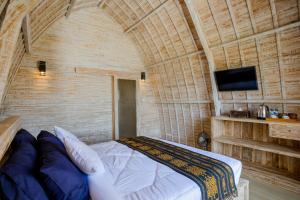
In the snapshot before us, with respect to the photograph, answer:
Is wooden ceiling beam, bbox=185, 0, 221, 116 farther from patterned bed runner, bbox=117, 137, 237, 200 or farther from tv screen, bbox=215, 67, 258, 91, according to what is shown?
patterned bed runner, bbox=117, 137, 237, 200

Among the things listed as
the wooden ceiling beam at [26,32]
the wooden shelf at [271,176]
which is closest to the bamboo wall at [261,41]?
the wooden shelf at [271,176]

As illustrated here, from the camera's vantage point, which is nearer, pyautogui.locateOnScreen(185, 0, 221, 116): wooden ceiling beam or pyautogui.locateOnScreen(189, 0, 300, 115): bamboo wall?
pyautogui.locateOnScreen(189, 0, 300, 115): bamboo wall

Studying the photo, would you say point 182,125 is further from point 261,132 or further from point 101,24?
point 101,24

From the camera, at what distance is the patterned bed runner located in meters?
1.75

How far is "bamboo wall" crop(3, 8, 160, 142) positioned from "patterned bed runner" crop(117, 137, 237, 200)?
2.57 meters

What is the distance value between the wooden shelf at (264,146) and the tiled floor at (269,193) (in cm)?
63

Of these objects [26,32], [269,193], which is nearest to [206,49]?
[269,193]

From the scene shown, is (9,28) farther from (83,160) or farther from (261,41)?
(261,41)

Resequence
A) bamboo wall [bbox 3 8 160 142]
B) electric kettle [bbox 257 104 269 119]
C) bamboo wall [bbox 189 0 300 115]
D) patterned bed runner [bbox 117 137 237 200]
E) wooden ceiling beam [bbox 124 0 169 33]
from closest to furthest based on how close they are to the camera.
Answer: patterned bed runner [bbox 117 137 237 200], bamboo wall [bbox 189 0 300 115], electric kettle [bbox 257 104 269 119], bamboo wall [bbox 3 8 160 142], wooden ceiling beam [bbox 124 0 169 33]

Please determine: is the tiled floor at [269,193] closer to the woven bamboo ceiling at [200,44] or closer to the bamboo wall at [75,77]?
the woven bamboo ceiling at [200,44]

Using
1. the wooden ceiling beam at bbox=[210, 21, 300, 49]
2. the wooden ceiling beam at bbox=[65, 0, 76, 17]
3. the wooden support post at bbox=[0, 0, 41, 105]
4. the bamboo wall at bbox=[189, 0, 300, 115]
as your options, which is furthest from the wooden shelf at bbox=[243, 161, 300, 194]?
the wooden ceiling beam at bbox=[65, 0, 76, 17]

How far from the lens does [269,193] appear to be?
2.86m

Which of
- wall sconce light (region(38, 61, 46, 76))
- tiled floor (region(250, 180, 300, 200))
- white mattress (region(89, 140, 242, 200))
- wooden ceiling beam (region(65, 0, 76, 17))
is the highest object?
wooden ceiling beam (region(65, 0, 76, 17))

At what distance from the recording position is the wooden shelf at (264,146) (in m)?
2.93
